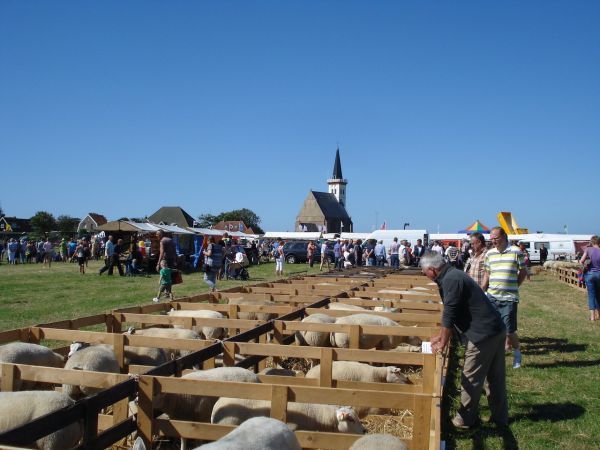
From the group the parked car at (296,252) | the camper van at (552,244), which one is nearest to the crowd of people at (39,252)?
the parked car at (296,252)

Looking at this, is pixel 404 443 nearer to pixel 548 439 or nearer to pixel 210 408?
pixel 210 408

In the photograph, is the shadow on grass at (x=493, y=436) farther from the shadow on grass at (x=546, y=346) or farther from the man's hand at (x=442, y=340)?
the shadow on grass at (x=546, y=346)

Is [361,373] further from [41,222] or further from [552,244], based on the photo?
[41,222]

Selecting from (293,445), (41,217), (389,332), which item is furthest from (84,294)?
(41,217)

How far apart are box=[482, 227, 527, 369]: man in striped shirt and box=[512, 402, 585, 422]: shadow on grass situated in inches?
60.3

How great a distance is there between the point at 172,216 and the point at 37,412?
276 feet

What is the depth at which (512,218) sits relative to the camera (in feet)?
123

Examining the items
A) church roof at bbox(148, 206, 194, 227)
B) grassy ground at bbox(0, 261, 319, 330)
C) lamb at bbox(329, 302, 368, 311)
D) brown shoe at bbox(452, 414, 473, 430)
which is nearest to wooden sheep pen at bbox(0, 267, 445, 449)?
lamb at bbox(329, 302, 368, 311)

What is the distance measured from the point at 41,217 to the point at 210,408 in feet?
285

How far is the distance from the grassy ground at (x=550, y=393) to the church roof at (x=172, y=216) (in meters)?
76.1

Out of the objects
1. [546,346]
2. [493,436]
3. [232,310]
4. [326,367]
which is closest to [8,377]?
[326,367]

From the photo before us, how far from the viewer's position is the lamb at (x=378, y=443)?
3787 mm

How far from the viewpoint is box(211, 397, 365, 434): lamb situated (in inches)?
177

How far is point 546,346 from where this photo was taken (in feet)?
33.4
